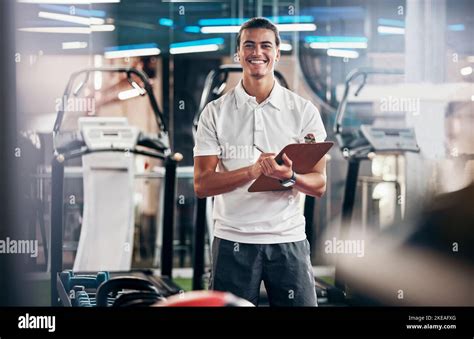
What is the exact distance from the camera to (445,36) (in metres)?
4.15

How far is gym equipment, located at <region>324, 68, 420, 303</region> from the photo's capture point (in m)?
4.10

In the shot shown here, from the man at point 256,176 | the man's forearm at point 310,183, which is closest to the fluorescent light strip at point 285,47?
the man at point 256,176

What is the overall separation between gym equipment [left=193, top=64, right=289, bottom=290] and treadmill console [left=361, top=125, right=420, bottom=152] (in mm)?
591

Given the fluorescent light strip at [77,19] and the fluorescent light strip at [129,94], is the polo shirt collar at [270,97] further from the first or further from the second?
the fluorescent light strip at [77,19]

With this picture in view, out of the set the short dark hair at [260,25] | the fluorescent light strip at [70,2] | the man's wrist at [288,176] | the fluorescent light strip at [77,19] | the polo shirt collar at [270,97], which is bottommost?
the man's wrist at [288,176]

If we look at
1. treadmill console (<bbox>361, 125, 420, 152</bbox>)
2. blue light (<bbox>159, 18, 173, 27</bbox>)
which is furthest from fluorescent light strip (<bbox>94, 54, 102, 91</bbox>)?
treadmill console (<bbox>361, 125, 420, 152</bbox>)

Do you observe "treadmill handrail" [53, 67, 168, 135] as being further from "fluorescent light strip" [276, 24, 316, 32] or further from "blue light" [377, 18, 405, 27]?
"blue light" [377, 18, 405, 27]

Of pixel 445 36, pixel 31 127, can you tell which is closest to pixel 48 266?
pixel 31 127

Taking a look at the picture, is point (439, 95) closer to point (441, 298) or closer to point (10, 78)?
point (441, 298)

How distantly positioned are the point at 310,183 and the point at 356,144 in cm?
71

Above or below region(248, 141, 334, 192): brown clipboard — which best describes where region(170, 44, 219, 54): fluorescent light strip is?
above

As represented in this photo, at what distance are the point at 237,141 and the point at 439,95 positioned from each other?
51.1 inches

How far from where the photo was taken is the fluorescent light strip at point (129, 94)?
13.9ft

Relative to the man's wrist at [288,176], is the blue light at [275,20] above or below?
above
